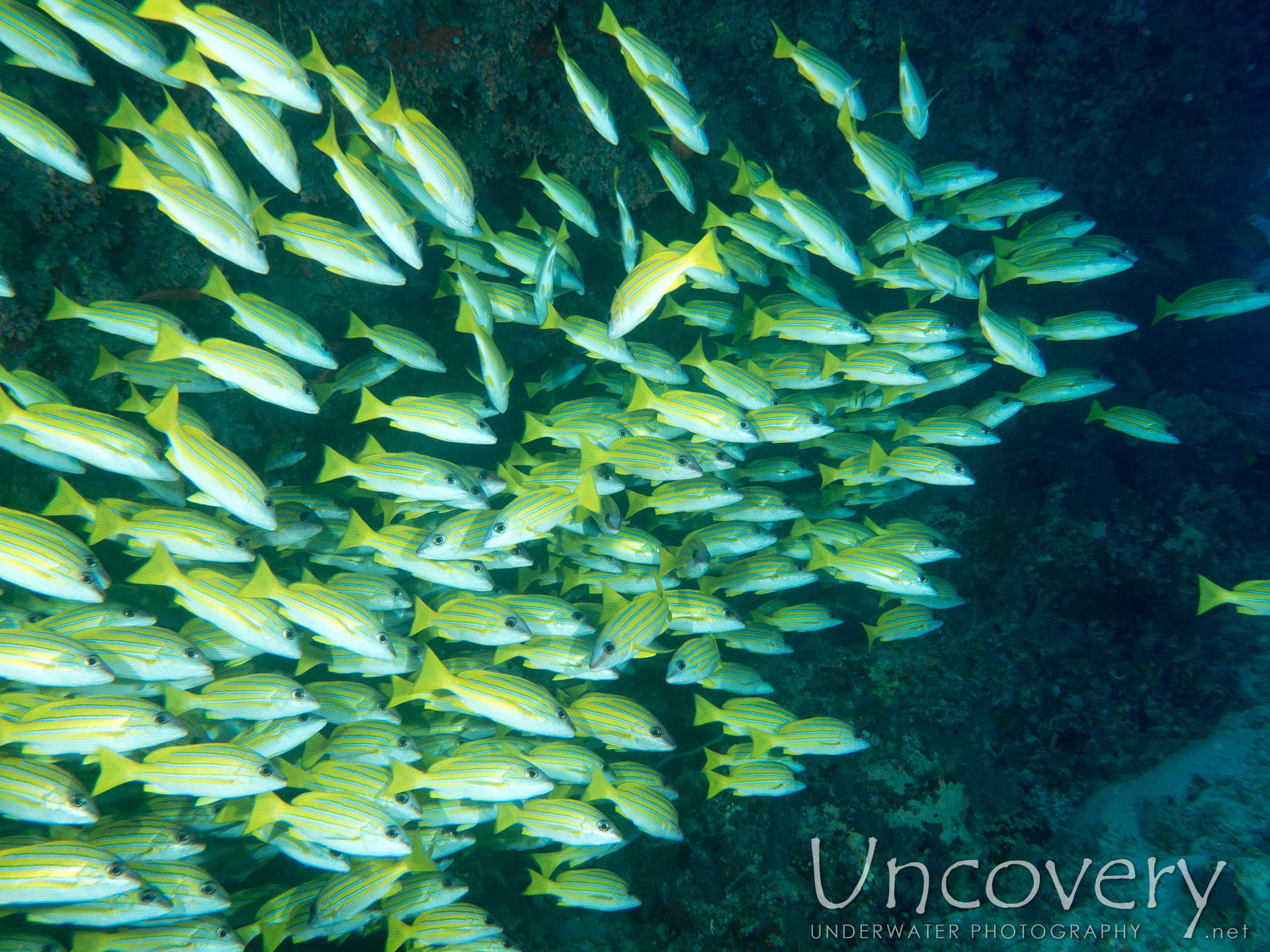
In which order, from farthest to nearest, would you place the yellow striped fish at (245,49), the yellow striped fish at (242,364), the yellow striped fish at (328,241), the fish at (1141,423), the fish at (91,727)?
the fish at (1141,423) < the yellow striped fish at (328,241) < the yellow striped fish at (242,364) < the fish at (91,727) < the yellow striped fish at (245,49)

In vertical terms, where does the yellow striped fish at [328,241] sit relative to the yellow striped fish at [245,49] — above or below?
below

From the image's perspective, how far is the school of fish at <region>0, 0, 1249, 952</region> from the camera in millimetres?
2516

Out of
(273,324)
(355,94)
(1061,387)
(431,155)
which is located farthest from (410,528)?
(1061,387)

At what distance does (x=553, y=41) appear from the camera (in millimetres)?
4277

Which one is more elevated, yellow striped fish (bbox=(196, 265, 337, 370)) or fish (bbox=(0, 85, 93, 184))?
fish (bbox=(0, 85, 93, 184))

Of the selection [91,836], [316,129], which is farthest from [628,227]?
[91,836]

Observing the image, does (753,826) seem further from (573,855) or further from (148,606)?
(148,606)

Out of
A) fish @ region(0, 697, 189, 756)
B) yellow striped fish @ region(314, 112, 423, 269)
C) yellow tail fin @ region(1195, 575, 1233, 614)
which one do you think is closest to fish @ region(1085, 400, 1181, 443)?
yellow tail fin @ region(1195, 575, 1233, 614)

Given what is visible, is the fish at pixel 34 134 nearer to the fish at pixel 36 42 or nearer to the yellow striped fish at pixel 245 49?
the fish at pixel 36 42

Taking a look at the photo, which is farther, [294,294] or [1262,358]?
[1262,358]

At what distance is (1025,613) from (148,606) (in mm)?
7583

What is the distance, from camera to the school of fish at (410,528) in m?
2.52

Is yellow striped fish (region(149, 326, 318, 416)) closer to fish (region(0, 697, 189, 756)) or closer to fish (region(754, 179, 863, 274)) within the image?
fish (region(0, 697, 189, 756))

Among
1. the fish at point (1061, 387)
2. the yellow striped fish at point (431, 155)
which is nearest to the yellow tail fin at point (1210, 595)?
the fish at point (1061, 387)
